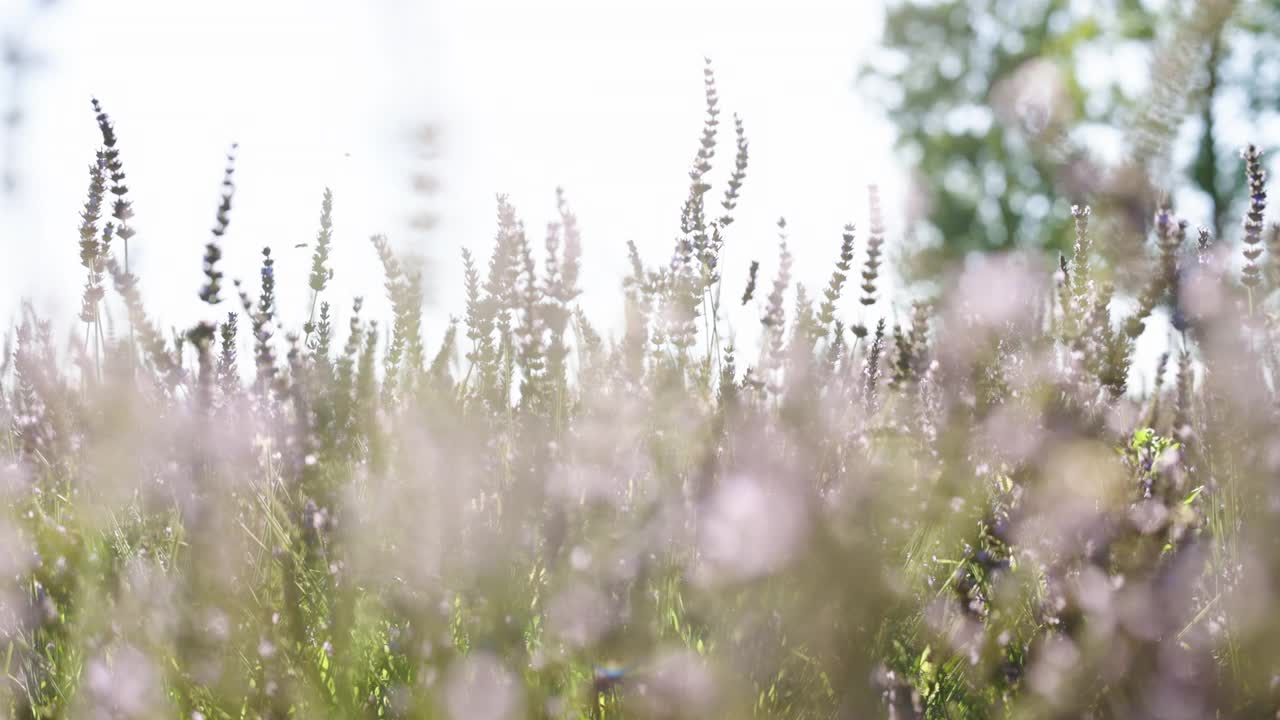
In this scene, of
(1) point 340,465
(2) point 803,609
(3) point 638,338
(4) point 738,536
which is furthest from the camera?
(3) point 638,338

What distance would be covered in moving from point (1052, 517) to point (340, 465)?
3.42ft

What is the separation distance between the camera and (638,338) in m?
1.85

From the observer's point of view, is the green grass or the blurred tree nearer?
the green grass

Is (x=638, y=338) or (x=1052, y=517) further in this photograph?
(x=638, y=338)

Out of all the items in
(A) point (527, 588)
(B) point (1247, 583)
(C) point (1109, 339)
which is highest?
(C) point (1109, 339)

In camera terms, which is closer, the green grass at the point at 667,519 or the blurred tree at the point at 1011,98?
the green grass at the point at 667,519

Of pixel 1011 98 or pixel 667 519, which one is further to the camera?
pixel 1011 98

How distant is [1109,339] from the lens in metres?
1.51

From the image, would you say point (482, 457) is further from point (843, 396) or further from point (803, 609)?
point (843, 396)

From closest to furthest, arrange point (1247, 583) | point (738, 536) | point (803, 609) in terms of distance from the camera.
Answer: point (803, 609), point (738, 536), point (1247, 583)

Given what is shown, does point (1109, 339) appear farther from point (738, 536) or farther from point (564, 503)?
point (564, 503)

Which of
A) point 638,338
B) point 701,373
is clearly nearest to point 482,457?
point 638,338

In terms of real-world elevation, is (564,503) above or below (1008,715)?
above

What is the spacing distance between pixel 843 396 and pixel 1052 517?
68 centimetres
